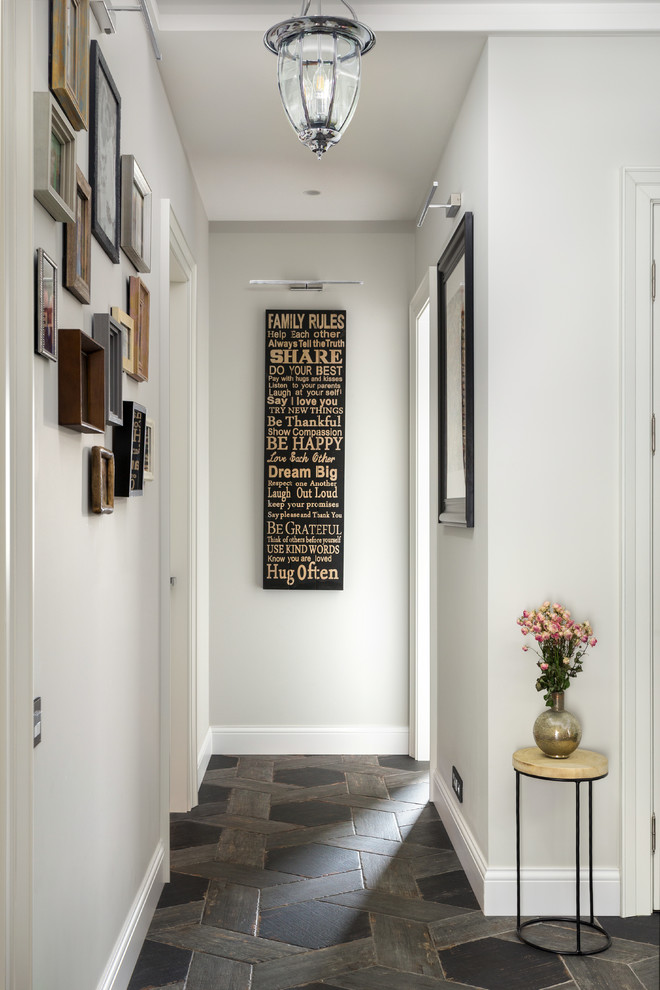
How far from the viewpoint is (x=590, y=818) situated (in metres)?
2.50

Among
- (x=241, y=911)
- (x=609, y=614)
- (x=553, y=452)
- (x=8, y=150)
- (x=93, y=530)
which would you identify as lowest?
(x=241, y=911)

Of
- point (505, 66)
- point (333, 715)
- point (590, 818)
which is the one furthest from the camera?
point (333, 715)

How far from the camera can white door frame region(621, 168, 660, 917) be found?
104 inches

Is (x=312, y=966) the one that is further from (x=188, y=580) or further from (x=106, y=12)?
(x=106, y=12)

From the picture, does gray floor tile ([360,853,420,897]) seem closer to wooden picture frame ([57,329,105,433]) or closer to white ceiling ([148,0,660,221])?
wooden picture frame ([57,329,105,433])

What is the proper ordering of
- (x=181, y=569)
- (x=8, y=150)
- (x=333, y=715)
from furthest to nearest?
(x=333, y=715) < (x=181, y=569) < (x=8, y=150)

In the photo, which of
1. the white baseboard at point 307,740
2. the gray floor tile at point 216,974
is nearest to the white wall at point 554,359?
the gray floor tile at point 216,974

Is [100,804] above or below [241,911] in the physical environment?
above

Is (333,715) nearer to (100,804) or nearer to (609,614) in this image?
(609,614)

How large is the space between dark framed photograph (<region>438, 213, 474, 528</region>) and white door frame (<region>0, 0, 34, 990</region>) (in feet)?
5.61

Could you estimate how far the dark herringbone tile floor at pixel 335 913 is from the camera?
7.59ft

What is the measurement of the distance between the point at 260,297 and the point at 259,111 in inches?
54.8

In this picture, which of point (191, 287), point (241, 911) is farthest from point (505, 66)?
point (241, 911)

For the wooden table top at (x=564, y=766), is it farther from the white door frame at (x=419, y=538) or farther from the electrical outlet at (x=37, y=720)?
the white door frame at (x=419, y=538)
